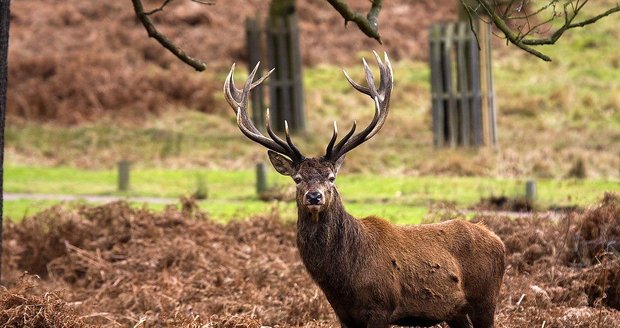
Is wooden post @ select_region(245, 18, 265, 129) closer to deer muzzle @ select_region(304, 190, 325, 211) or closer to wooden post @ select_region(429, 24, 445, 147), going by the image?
wooden post @ select_region(429, 24, 445, 147)

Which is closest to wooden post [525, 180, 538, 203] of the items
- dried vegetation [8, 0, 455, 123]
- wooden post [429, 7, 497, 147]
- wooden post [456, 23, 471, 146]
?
wooden post [429, 7, 497, 147]

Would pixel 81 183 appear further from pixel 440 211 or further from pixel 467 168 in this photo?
pixel 440 211

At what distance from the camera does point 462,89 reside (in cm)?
2811

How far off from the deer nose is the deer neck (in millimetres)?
314

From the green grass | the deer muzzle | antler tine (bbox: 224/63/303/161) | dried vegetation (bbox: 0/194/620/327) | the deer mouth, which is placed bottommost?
dried vegetation (bbox: 0/194/620/327)

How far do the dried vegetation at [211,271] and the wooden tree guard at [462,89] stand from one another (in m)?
10.0

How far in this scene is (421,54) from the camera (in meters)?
42.3

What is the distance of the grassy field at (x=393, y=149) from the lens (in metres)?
23.1

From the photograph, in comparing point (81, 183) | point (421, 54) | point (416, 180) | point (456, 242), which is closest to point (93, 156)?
point (81, 183)

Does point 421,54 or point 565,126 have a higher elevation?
point 421,54

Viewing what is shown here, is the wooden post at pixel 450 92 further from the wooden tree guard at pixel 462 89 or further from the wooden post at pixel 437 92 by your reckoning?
the wooden post at pixel 437 92

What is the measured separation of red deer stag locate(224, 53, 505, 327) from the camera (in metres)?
10.6

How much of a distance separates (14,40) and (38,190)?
16.3 metres

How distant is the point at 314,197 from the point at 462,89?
1828 centimetres
